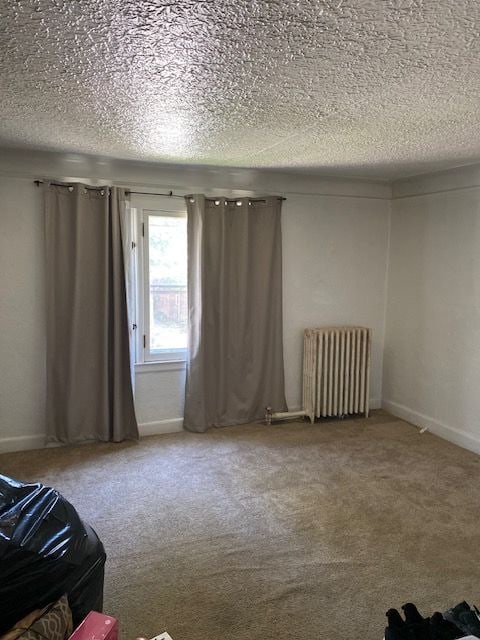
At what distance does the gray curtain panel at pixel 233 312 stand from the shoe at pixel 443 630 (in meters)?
2.87

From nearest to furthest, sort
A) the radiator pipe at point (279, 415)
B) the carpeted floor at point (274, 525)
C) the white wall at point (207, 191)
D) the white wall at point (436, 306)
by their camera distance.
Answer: the carpeted floor at point (274, 525), the white wall at point (207, 191), the white wall at point (436, 306), the radiator pipe at point (279, 415)

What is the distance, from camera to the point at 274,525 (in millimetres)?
2795

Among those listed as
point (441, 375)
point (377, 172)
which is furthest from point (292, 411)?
point (377, 172)

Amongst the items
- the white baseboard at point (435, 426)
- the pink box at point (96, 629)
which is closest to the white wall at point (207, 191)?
the white baseboard at point (435, 426)

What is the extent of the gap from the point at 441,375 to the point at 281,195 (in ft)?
7.03

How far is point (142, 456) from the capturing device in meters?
3.76

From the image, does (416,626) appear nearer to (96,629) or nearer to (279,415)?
(96,629)

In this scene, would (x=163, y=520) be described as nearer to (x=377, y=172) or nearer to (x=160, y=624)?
(x=160, y=624)

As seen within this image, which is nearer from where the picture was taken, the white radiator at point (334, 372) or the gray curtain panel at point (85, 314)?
the gray curtain panel at point (85, 314)

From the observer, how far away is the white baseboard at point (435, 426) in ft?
13.0

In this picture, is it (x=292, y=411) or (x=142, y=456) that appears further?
(x=292, y=411)

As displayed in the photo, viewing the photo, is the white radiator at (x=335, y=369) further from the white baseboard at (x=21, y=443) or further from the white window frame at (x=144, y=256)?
the white baseboard at (x=21, y=443)

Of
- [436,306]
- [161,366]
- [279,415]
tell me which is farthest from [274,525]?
[436,306]

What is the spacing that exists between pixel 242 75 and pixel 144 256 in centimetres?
235
